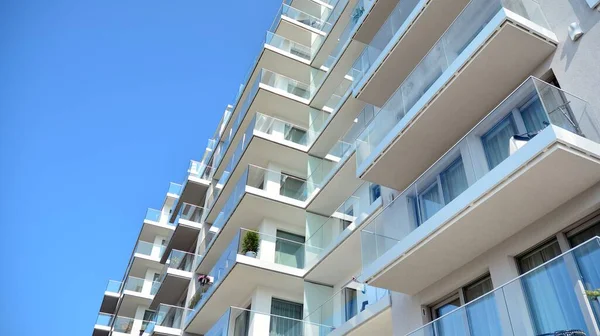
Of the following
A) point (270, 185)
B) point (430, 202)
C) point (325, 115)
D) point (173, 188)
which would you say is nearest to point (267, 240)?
point (270, 185)

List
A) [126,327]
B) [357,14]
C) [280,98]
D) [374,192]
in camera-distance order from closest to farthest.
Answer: [374,192] < [357,14] < [280,98] < [126,327]

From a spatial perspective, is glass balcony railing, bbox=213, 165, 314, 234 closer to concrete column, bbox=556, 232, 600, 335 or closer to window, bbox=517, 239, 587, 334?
window, bbox=517, 239, 587, 334

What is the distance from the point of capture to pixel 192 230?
82.7 ft

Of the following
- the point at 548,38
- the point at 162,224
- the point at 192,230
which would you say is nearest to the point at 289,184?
the point at 192,230

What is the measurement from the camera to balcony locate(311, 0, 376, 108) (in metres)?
18.6

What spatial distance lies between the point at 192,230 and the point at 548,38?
20338mm

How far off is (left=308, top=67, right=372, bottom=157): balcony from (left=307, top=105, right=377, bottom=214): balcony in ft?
0.98

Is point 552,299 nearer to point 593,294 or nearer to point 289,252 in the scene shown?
point 593,294

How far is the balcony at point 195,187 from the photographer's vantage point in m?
27.2

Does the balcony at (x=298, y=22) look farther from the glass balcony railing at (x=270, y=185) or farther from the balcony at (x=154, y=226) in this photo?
the balcony at (x=154, y=226)

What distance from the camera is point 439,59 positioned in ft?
32.6

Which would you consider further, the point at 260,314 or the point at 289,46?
the point at 289,46

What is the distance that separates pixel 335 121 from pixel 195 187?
1231 centimetres

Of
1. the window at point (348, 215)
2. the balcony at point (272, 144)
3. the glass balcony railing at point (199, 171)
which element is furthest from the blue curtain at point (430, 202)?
the glass balcony railing at point (199, 171)
